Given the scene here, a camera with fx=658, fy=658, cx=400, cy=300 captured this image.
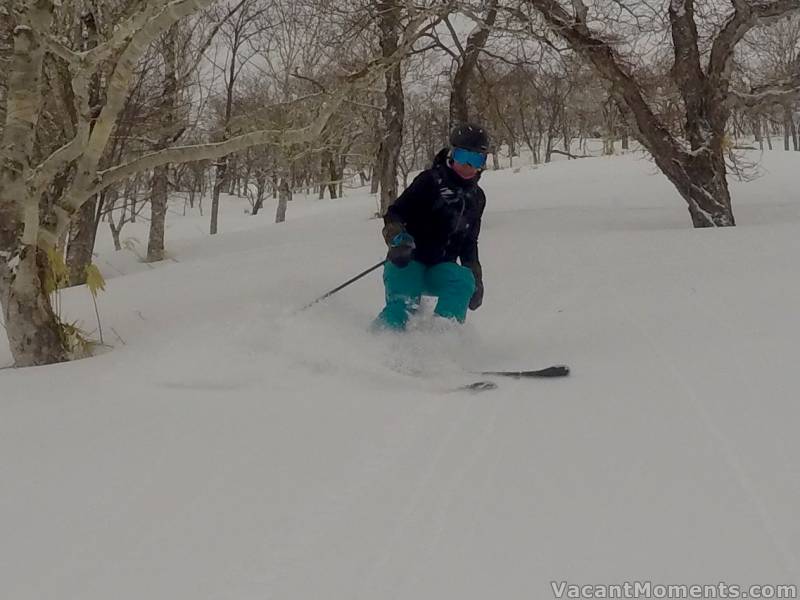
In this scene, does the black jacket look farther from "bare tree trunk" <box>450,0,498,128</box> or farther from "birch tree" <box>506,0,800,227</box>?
"bare tree trunk" <box>450,0,498,128</box>

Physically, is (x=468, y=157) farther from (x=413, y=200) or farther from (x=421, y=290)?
(x=421, y=290)

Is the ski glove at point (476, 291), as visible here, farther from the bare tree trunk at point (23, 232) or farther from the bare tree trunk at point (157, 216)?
the bare tree trunk at point (157, 216)

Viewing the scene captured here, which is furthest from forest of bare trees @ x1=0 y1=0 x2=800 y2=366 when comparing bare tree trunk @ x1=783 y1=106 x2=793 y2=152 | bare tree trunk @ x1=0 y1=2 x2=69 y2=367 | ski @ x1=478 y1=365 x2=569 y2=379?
bare tree trunk @ x1=783 y1=106 x2=793 y2=152

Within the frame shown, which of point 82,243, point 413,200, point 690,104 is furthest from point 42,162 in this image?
point 690,104

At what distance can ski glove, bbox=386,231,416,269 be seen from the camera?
4023mm

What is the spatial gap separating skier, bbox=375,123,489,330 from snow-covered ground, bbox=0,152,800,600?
0.86 ft

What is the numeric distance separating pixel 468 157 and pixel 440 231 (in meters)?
0.52

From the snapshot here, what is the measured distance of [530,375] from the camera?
3.54 m

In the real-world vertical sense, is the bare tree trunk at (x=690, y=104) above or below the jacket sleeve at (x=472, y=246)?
above

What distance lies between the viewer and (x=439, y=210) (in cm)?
430

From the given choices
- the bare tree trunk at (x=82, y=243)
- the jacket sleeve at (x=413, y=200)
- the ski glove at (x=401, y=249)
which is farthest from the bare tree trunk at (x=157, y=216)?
the ski glove at (x=401, y=249)

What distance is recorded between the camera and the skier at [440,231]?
4.12 m

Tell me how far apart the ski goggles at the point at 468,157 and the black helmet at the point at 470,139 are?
2cm

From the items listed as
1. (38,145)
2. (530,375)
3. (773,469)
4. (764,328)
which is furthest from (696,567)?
(38,145)
